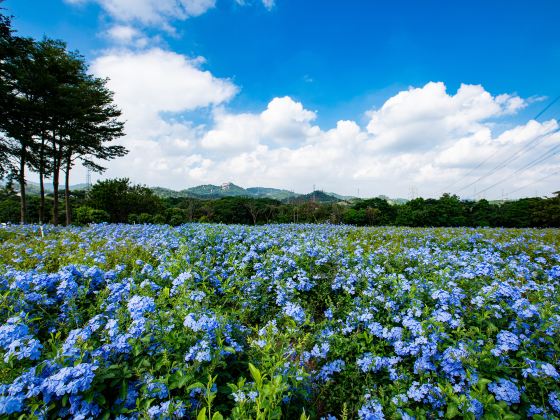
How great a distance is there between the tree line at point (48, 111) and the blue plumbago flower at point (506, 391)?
20684 millimetres

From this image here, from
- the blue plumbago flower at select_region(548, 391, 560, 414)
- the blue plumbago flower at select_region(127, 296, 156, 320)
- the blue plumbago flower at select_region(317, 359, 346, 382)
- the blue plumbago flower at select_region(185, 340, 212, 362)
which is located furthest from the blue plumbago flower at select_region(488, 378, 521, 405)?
the blue plumbago flower at select_region(127, 296, 156, 320)

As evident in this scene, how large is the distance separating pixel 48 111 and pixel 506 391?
22802 mm

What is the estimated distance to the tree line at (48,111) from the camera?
14.6 meters

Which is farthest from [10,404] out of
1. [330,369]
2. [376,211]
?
[376,211]

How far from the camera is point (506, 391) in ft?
7.54

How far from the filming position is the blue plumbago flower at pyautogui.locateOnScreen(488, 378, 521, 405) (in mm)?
2234

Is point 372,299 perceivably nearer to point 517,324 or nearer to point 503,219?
point 517,324

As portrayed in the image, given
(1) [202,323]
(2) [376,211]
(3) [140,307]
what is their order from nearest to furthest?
(1) [202,323] < (3) [140,307] < (2) [376,211]

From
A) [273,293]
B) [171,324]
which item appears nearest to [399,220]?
[273,293]

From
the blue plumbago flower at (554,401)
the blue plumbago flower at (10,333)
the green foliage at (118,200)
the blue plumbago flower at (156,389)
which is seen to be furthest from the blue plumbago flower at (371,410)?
Answer: the green foliage at (118,200)

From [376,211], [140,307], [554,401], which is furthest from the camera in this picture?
[376,211]

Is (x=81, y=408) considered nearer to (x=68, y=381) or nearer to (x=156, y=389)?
(x=68, y=381)

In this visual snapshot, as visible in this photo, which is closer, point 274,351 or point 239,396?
point 239,396

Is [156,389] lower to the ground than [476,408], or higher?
higher
